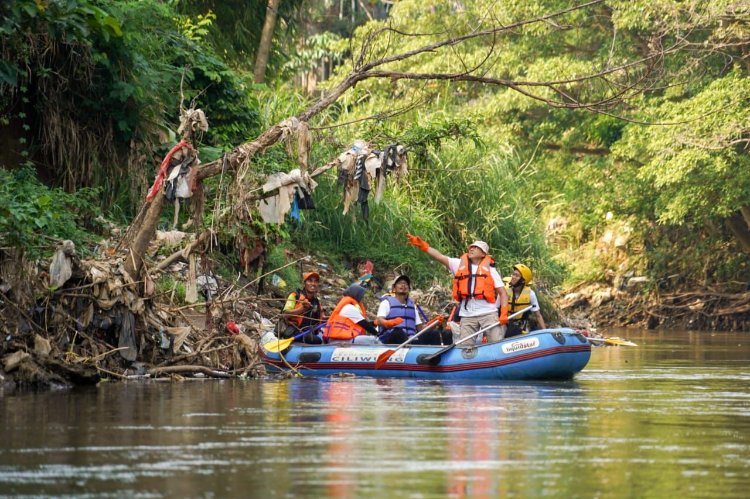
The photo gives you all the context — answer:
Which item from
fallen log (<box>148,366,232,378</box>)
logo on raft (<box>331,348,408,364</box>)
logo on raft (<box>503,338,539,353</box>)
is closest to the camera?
fallen log (<box>148,366,232,378</box>)

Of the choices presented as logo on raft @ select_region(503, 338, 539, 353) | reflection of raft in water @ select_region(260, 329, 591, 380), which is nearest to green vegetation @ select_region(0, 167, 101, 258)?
reflection of raft in water @ select_region(260, 329, 591, 380)

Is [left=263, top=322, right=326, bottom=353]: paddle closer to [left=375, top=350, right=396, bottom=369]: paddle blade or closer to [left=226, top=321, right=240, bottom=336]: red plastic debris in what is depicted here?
[left=226, top=321, right=240, bottom=336]: red plastic debris

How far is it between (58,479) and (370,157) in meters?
7.26

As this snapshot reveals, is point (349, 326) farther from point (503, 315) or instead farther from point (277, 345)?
point (503, 315)

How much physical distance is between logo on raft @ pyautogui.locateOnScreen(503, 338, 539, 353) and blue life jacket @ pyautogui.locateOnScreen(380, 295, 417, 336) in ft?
4.75

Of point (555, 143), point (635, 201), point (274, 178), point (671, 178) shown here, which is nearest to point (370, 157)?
point (274, 178)

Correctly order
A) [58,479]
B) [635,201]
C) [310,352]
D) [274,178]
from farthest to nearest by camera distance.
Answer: [635,201] < [310,352] < [274,178] < [58,479]

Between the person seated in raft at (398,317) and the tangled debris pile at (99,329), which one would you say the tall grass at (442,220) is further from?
the tangled debris pile at (99,329)

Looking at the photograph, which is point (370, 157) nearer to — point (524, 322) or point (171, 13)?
point (524, 322)

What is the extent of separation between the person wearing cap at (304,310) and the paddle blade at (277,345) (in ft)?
0.71

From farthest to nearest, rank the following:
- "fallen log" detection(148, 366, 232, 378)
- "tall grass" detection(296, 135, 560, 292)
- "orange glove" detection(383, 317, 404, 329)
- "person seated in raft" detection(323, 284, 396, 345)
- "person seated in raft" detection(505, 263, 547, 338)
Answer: "tall grass" detection(296, 135, 560, 292) → "person seated in raft" detection(505, 263, 547, 338) → "person seated in raft" detection(323, 284, 396, 345) → "orange glove" detection(383, 317, 404, 329) → "fallen log" detection(148, 366, 232, 378)

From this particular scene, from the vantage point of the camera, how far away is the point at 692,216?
2991 centimetres

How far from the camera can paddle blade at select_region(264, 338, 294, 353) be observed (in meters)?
14.9

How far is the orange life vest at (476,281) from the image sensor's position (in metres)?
14.3
